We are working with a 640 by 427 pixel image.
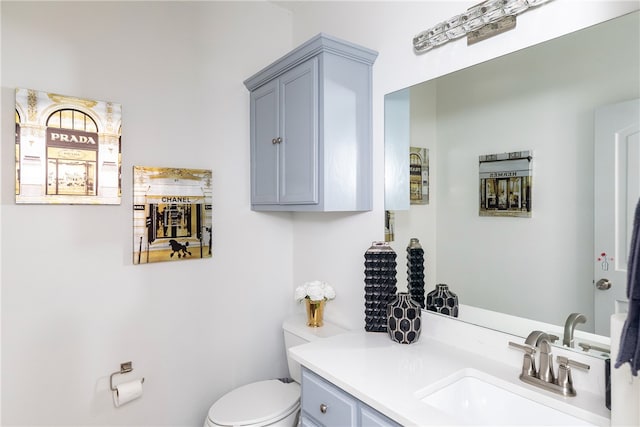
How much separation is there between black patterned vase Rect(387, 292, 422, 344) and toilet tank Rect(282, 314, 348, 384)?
0.47m

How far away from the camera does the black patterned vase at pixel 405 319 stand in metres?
1.48

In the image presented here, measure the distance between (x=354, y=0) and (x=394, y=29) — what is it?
0.38m

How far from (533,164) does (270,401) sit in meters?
1.58

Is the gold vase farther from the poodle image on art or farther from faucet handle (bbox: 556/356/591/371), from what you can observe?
faucet handle (bbox: 556/356/591/371)

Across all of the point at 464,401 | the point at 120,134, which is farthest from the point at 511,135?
the point at 120,134

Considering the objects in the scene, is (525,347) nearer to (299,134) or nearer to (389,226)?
(389,226)

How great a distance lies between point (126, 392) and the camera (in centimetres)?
167

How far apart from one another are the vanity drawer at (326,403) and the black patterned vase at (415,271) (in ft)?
1.90

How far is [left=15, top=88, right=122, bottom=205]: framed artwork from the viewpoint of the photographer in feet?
4.91

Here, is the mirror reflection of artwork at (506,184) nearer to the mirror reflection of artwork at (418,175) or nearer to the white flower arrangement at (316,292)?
the mirror reflection of artwork at (418,175)

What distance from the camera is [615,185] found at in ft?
3.49

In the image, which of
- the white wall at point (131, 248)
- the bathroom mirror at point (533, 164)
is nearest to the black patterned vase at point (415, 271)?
the bathroom mirror at point (533, 164)

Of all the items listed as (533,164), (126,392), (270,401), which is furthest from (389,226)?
(126,392)

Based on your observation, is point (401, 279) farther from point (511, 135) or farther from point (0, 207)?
point (0, 207)
